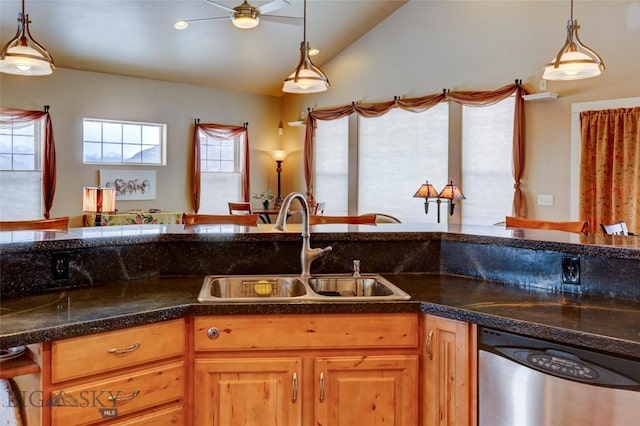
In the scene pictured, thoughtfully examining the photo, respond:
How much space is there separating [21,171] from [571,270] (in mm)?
6549

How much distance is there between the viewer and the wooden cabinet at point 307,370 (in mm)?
1795

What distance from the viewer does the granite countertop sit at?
1.49 m

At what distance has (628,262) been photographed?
1.88m

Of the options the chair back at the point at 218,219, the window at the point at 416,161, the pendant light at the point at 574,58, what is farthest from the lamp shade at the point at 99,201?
the pendant light at the point at 574,58

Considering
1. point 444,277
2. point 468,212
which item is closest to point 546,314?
point 444,277

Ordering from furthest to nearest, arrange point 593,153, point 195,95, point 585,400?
point 195,95 → point 593,153 → point 585,400

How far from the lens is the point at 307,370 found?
182 cm

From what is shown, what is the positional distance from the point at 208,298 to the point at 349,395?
0.65 meters

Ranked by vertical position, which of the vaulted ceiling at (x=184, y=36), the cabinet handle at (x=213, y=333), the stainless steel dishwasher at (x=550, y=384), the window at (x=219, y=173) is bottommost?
the stainless steel dishwasher at (x=550, y=384)

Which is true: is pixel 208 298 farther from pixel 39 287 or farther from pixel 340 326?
pixel 39 287

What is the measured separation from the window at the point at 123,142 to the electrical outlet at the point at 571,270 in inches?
253

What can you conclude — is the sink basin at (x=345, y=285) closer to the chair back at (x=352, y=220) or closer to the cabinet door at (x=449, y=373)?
the cabinet door at (x=449, y=373)

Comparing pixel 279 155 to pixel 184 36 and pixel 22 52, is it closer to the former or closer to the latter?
pixel 184 36

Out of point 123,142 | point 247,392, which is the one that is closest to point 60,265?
point 247,392
